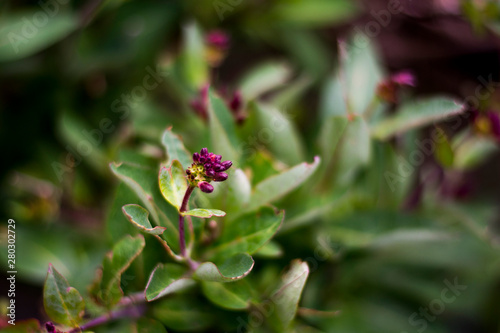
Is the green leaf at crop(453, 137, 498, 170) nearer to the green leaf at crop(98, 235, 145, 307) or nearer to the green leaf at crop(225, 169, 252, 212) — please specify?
the green leaf at crop(225, 169, 252, 212)

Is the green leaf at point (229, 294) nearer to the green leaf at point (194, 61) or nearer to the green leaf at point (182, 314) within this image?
the green leaf at point (182, 314)

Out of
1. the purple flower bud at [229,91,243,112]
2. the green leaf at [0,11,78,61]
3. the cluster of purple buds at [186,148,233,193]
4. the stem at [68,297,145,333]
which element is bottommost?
the stem at [68,297,145,333]

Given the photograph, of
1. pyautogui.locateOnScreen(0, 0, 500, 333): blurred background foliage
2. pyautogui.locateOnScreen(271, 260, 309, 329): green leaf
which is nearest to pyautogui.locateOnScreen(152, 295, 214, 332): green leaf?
pyautogui.locateOnScreen(0, 0, 500, 333): blurred background foliage

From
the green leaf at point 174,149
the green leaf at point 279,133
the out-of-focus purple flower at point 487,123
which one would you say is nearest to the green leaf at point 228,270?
the green leaf at point 174,149

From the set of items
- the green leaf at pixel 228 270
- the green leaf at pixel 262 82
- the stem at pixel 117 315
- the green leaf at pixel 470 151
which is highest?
the green leaf at pixel 228 270

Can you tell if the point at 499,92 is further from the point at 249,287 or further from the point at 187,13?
the point at 249,287
